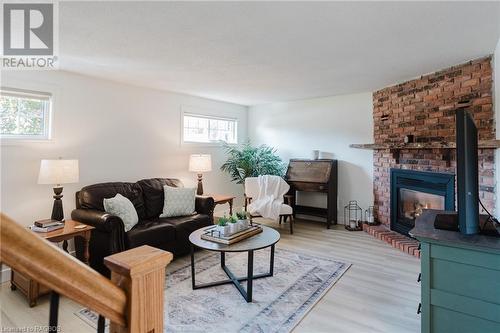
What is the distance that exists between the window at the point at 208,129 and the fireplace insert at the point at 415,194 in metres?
3.25

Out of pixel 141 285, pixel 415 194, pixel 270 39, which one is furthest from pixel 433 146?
pixel 141 285

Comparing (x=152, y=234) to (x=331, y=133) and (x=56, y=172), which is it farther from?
(x=331, y=133)

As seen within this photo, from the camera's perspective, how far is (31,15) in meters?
2.10

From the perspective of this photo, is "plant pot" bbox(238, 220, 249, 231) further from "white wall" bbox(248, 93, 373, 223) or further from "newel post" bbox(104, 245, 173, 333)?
"white wall" bbox(248, 93, 373, 223)

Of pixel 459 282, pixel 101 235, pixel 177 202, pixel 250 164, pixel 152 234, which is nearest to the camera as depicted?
pixel 459 282

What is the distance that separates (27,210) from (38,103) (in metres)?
1.22

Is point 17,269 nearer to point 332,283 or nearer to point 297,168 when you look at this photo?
point 332,283

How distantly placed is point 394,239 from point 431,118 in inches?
67.5

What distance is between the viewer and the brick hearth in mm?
3670

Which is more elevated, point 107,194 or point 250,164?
point 250,164

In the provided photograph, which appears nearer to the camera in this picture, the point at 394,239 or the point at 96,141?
the point at 96,141

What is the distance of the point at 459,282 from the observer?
1.71 m

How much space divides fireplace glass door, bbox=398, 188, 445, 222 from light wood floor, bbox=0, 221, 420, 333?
2.16ft

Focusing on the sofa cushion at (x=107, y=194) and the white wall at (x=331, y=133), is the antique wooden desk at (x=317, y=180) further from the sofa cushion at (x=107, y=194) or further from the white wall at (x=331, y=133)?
the sofa cushion at (x=107, y=194)
